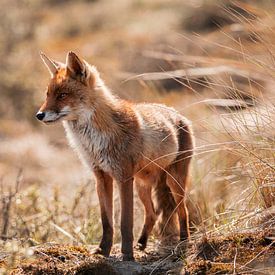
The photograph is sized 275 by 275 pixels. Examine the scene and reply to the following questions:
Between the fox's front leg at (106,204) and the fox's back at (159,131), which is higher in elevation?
the fox's back at (159,131)

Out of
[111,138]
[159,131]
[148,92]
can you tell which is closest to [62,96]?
[111,138]

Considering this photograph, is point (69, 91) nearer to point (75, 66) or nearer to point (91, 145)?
point (75, 66)

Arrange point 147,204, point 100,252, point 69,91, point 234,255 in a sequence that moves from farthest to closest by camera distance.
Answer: point 147,204
point 69,91
point 100,252
point 234,255

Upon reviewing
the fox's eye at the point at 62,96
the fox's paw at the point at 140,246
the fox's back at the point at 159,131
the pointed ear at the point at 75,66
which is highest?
the pointed ear at the point at 75,66

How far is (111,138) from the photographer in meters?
7.10

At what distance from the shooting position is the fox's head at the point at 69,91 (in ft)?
23.3

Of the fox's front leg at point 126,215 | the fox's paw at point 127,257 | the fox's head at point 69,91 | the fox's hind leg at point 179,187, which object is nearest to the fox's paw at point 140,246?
the fox's hind leg at point 179,187

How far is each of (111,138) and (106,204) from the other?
1.96 ft

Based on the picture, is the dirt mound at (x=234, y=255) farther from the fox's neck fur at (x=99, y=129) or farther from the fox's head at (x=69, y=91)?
the fox's head at (x=69, y=91)

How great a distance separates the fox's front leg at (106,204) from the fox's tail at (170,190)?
2.00 feet

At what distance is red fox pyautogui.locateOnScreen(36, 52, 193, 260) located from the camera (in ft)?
23.0

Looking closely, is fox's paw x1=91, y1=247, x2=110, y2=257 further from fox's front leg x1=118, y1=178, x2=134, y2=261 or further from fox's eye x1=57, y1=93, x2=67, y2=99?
fox's eye x1=57, y1=93, x2=67, y2=99

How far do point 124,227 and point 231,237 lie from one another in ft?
3.80

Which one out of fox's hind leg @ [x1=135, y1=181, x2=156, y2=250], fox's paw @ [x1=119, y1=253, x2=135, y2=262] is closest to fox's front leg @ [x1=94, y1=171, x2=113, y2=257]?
fox's paw @ [x1=119, y1=253, x2=135, y2=262]
